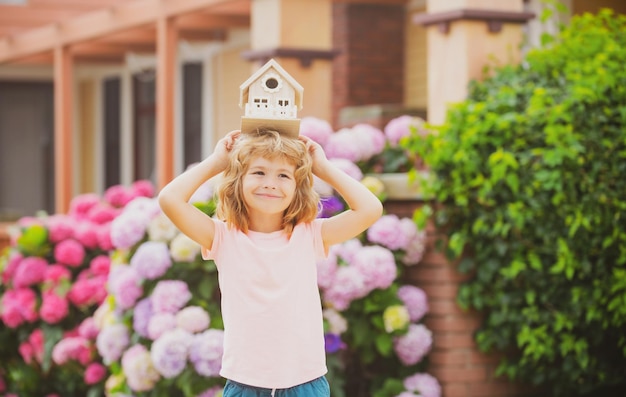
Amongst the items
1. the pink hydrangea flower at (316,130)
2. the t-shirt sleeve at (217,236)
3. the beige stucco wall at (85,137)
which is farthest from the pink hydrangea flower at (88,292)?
the beige stucco wall at (85,137)

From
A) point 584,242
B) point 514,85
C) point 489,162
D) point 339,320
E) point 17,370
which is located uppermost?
point 514,85

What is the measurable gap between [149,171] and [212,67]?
7.39 ft

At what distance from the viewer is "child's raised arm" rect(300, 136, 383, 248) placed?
131 inches

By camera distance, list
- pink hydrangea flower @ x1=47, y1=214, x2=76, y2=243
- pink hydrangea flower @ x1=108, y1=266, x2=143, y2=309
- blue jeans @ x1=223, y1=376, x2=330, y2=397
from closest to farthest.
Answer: blue jeans @ x1=223, y1=376, x2=330, y2=397 < pink hydrangea flower @ x1=108, y1=266, x2=143, y2=309 < pink hydrangea flower @ x1=47, y1=214, x2=76, y2=243

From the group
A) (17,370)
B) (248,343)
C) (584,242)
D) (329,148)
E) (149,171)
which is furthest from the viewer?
(149,171)

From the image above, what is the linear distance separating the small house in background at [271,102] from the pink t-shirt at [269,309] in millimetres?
314

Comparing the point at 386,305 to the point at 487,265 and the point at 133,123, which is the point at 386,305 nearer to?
the point at 487,265

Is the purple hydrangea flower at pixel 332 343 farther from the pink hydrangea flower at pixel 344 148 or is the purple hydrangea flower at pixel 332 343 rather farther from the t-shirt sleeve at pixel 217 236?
the t-shirt sleeve at pixel 217 236

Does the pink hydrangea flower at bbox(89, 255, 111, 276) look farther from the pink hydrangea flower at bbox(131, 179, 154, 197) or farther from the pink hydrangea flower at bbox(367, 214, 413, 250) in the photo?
the pink hydrangea flower at bbox(367, 214, 413, 250)

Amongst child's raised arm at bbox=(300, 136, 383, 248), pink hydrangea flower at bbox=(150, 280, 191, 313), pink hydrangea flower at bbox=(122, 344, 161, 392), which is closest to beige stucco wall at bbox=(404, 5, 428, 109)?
pink hydrangea flower at bbox=(150, 280, 191, 313)

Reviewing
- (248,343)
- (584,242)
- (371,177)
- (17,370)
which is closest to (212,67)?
(17,370)

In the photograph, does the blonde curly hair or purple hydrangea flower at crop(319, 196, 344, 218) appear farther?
purple hydrangea flower at crop(319, 196, 344, 218)

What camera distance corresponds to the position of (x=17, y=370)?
23.0ft

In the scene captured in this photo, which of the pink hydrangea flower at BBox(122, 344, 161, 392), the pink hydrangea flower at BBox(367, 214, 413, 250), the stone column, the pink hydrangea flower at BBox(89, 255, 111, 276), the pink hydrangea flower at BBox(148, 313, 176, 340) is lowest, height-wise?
the pink hydrangea flower at BBox(122, 344, 161, 392)
